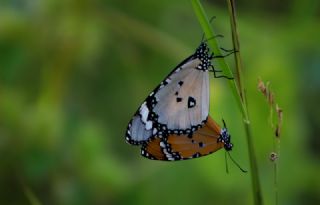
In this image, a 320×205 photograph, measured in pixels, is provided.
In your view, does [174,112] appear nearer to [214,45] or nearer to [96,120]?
[214,45]

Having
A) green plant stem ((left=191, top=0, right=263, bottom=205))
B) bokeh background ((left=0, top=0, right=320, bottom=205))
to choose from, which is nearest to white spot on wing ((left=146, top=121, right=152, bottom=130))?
green plant stem ((left=191, top=0, right=263, bottom=205))

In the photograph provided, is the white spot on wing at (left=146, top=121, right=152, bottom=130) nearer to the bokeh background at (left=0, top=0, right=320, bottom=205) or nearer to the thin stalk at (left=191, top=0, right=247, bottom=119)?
the thin stalk at (left=191, top=0, right=247, bottom=119)

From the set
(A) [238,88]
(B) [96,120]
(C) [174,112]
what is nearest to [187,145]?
(C) [174,112]

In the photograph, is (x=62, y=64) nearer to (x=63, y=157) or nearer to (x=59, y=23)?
(x=59, y=23)

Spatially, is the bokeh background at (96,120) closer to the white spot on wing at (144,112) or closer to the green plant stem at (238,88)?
the white spot on wing at (144,112)

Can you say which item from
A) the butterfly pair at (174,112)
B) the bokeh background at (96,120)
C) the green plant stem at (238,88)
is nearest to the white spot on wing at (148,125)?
the butterfly pair at (174,112)

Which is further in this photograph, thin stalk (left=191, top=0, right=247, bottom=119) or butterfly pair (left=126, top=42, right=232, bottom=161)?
butterfly pair (left=126, top=42, right=232, bottom=161)
